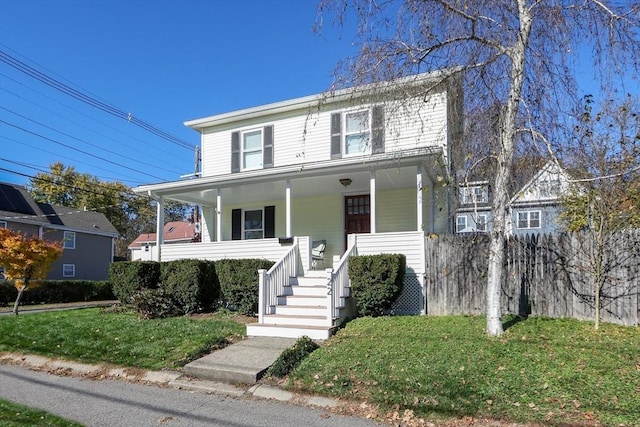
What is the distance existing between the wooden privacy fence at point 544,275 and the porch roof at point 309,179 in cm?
190

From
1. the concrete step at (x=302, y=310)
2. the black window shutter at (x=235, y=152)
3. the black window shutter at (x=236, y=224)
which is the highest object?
the black window shutter at (x=235, y=152)

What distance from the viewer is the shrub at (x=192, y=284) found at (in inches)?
447

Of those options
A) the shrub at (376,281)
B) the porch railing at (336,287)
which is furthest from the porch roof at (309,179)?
the porch railing at (336,287)

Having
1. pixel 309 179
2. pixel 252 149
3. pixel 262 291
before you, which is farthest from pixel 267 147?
pixel 262 291

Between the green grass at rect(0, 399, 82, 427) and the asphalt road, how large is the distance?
0.46 ft

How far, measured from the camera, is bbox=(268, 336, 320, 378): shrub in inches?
257

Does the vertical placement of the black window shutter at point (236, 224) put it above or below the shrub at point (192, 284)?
above

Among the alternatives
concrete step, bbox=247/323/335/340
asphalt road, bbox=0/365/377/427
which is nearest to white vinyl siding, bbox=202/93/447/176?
concrete step, bbox=247/323/335/340

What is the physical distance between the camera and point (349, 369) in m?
6.33

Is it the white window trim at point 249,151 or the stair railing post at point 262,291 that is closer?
the stair railing post at point 262,291

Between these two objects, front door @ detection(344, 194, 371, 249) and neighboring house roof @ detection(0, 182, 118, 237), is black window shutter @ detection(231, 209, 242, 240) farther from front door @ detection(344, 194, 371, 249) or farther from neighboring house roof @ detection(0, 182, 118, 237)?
neighboring house roof @ detection(0, 182, 118, 237)

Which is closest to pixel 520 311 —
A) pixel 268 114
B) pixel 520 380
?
pixel 520 380

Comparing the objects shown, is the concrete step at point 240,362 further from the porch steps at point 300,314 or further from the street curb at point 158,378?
the porch steps at point 300,314

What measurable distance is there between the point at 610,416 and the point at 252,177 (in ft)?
32.7
